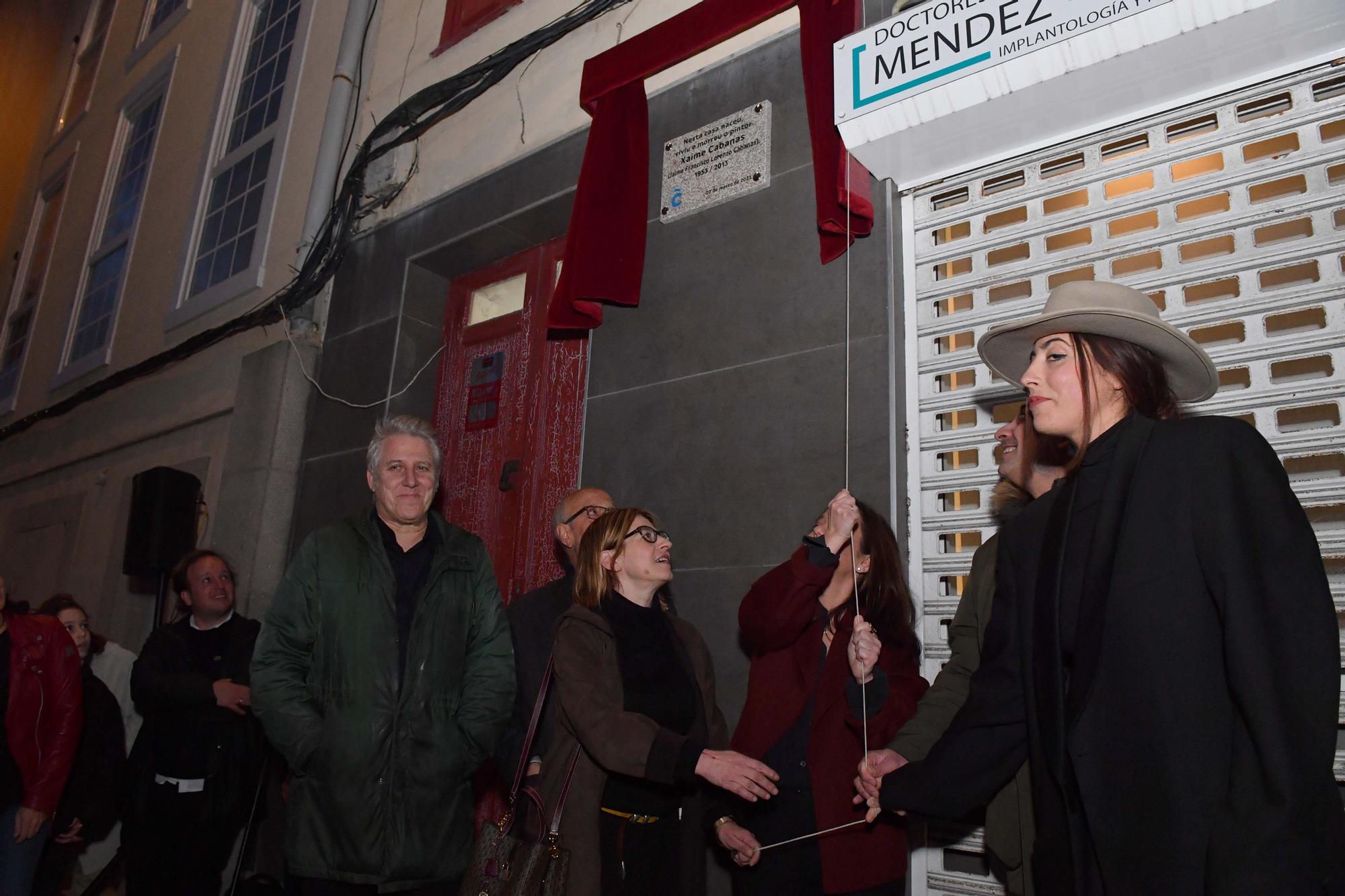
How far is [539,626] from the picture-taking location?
12.2ft

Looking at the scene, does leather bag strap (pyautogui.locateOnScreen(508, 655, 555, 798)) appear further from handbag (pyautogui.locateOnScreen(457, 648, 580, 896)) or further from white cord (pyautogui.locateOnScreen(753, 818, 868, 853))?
white cord (pyautogui.locateOnScreen(753, 818, 868, 853))

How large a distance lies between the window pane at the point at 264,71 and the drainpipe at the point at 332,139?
46.4 inches

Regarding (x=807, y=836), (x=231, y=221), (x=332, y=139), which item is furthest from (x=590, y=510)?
(x=231, y=221)

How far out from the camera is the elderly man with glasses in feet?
11.3

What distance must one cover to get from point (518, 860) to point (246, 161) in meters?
8.07

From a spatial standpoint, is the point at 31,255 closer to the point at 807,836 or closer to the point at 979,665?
the point at 807,836

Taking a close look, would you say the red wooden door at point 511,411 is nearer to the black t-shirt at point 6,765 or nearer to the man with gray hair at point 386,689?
the man with gray hair at point 386,689

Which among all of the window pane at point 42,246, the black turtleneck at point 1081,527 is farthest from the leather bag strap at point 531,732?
the window pane at point 42,246

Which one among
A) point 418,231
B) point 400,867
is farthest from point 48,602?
point 400,867

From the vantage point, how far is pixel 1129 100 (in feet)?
11.2

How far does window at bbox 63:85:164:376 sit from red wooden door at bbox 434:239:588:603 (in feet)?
18.1

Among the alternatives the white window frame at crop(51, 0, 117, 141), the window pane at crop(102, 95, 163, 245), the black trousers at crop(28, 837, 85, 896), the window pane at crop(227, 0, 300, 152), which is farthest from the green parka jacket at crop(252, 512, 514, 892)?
the white window frame at crop(51, 0, 117, 141)

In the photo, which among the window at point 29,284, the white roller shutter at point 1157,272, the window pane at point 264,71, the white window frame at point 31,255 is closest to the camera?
the white roller shutter at point 1157,272

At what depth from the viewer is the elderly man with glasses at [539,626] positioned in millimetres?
3441
